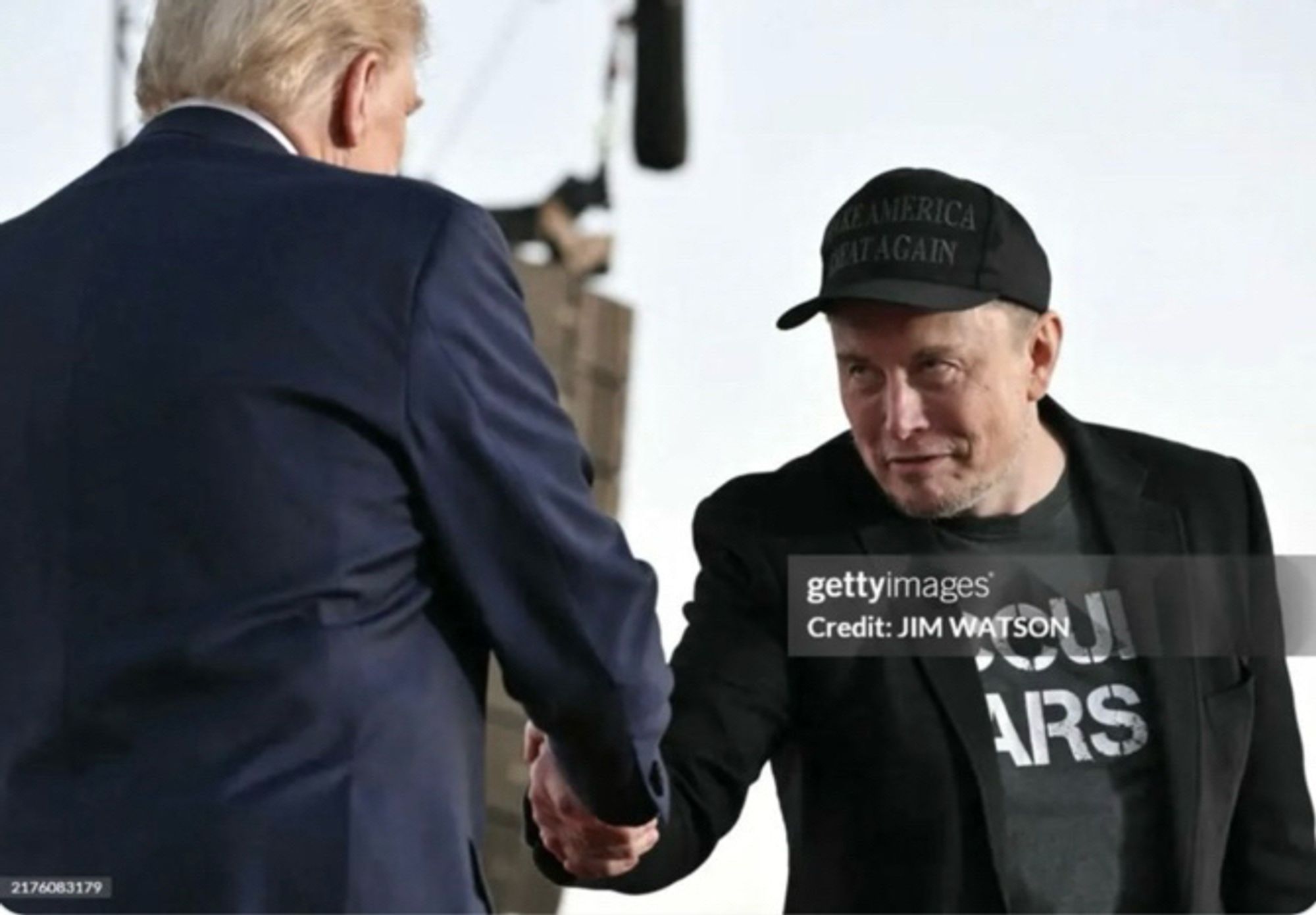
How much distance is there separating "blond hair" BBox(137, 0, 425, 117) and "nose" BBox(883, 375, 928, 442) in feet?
2.85

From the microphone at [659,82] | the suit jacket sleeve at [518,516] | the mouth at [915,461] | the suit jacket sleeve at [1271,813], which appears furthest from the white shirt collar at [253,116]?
the microphone at [659,82]

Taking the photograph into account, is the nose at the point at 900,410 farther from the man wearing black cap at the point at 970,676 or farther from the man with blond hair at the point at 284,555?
the man with blond hair at the point at 284,555

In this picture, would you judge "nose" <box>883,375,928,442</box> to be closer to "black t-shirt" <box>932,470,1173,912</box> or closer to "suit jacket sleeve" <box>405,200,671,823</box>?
"black t-shirt" <box>932,470,1173,912</box>

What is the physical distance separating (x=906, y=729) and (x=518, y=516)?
3.09 feet

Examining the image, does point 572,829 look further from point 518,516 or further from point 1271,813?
point 1271,813

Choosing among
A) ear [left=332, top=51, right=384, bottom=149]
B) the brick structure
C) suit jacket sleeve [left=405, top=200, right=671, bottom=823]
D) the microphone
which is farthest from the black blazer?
the brick structure

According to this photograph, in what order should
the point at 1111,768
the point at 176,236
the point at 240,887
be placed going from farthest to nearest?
the point at 1111,768 < the point at 176,236 < the point at 240,887

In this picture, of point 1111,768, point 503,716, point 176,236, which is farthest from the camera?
point 503,716

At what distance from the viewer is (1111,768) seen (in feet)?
9.82

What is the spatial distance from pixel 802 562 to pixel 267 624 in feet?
3.68

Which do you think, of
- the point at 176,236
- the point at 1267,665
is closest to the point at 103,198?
the point at 176,236

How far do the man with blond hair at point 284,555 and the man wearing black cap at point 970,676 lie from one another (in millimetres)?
667

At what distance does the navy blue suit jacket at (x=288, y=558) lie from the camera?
214 centimetres

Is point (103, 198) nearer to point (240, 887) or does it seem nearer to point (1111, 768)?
point (240, 887)
